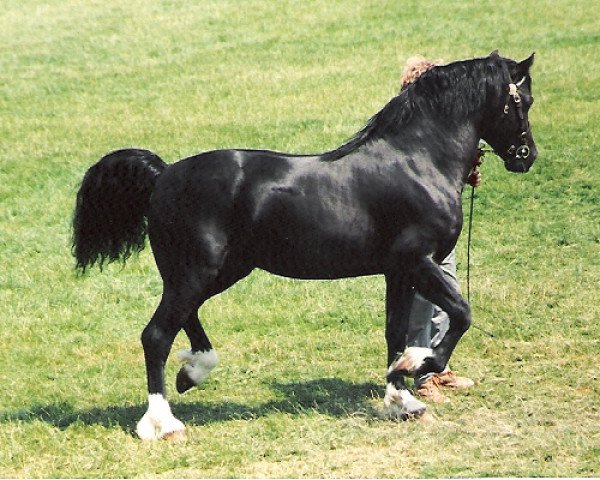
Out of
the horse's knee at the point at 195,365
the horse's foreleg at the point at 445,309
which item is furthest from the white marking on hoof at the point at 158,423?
the horse's foreleg at the point at 445,309

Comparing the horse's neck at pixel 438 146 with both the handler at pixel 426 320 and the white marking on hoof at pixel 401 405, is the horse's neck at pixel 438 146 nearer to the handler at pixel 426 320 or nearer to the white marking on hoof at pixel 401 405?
the handler at pixel 426 320

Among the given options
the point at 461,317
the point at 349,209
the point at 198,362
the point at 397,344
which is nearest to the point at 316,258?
the point at 349,209

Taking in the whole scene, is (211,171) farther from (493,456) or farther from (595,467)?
(595,467)

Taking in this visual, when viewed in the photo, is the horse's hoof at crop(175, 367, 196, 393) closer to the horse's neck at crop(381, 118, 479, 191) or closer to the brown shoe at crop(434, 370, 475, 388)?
the brown shoe at crop(434, 370, 475, 388)

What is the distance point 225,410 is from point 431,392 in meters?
1.47

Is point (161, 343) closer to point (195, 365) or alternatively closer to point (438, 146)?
point (195, 365)

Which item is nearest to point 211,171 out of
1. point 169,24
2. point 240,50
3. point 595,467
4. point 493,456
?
point 493,456

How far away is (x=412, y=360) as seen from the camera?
7.30 meters

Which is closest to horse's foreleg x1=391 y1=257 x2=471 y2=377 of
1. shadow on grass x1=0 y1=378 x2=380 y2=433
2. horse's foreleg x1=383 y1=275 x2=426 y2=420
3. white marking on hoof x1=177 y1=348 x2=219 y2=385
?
horse's foreleg x1=383 y1=275 x2=426 y2=420

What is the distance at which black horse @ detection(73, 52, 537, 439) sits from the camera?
729cm

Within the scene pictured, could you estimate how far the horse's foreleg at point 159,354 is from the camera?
7.20 m

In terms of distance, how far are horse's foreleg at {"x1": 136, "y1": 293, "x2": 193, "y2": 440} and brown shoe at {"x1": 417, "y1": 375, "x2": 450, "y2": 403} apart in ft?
6.08

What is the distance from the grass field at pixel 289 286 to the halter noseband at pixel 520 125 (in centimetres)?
172

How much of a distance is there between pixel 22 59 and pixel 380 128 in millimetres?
16757
